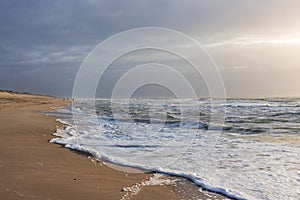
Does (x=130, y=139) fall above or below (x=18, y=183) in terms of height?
above

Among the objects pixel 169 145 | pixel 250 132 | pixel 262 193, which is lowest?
pixel 262 193

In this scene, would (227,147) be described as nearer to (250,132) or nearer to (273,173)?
(273,173)

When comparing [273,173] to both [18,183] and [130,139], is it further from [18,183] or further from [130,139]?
[130,139]

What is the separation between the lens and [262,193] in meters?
4.96

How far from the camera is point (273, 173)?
20.1ft

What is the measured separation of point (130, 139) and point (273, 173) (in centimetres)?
564

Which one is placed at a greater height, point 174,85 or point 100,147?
point 174,85

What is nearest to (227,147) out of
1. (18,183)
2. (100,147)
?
(100,147)

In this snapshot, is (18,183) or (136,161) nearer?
(18,183)

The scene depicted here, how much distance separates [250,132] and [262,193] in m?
8.45

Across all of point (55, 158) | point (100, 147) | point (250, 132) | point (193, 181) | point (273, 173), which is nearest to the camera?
point (193, 181)

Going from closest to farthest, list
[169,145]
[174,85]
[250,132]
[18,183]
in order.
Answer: [18,183] < [169,145] < [174,85] < [250,132]

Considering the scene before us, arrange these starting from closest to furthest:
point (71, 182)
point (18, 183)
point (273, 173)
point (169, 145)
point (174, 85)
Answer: point (18, 183) < point (71, 182) < point (273, 173) < point (169, 145) < point (174, 85)

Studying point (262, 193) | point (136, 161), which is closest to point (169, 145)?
point (136, 161)
